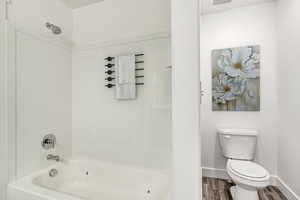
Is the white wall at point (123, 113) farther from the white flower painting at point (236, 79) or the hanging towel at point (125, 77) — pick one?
the white flower painting at point (236, 79)

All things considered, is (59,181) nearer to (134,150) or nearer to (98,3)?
(134,150)

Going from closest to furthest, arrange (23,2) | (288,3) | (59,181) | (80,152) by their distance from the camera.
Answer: (23,2), (59,181), (288,3), (80,152)

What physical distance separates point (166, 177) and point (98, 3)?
2206 millimetres

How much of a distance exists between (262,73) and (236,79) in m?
0.35

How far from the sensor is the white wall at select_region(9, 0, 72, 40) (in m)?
1.57

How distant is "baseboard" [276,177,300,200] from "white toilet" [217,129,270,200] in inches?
17.0

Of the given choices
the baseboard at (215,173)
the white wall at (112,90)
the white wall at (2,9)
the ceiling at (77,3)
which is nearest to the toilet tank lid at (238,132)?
the baseboard at (215,173)

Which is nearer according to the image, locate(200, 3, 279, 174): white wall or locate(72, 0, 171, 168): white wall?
locate(72, 0, 171, 168): white wall

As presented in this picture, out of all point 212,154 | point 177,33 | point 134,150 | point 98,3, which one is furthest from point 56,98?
point 212,154

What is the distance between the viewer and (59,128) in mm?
1991

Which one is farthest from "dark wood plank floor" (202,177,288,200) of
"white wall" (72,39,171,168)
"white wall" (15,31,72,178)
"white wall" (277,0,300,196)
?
"white wall" (15,31,72,178)

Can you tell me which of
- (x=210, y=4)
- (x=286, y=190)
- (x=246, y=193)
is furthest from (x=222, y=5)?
(x=286, y=190)

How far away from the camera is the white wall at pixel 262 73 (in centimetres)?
230

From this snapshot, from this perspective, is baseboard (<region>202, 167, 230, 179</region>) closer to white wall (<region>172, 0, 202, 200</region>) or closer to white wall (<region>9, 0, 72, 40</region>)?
white wall (<region>172, 0, 202, 200</region>)
